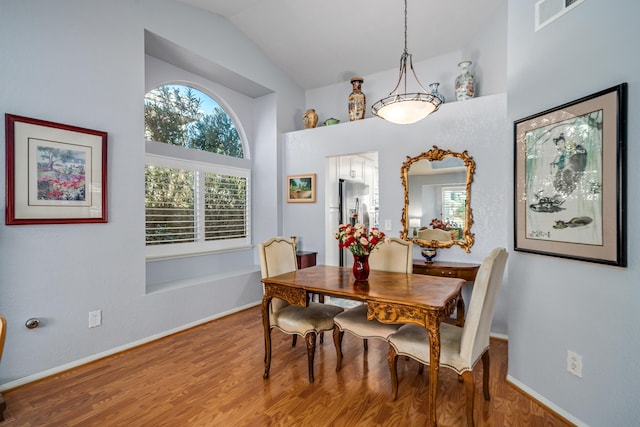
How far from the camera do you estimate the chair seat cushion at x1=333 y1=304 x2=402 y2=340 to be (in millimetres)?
2377

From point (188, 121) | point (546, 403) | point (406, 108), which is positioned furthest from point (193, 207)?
point (546, 403)

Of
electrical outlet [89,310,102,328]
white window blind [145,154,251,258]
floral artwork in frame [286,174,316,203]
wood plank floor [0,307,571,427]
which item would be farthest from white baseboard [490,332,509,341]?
electrical outlet [89,310,102,328]

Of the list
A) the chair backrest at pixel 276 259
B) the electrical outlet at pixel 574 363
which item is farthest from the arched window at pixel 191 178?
the electrical outlet at pixel 574 363

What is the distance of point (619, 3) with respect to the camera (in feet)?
5.68

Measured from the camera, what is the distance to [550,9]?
7.11ft

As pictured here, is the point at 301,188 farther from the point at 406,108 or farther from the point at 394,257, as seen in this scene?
the point at 406,108

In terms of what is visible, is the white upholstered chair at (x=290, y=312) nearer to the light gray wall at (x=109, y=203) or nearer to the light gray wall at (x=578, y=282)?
the light gray wall at (x=109, y=203)

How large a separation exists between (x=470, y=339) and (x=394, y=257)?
4.06 feet

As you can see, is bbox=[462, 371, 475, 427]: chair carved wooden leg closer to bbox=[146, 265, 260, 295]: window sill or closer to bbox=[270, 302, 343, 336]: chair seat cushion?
bbox=[270, 302, 343, 336]: chair seat cushion

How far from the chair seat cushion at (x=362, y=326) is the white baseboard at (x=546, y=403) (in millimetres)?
953

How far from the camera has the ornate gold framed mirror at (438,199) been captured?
362 centimetres

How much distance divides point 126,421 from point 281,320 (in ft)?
3.90

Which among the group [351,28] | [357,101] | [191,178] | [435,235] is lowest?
[435,235]

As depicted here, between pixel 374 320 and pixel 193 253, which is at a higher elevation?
pixel 193 253
